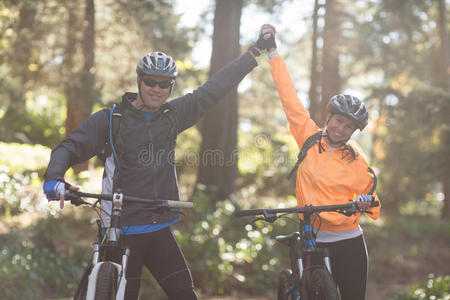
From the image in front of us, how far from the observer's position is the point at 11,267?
615 cm

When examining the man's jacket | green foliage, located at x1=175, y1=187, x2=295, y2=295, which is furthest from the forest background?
the man's jacket

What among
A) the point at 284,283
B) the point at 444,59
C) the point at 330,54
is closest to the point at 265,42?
the point at 284,283

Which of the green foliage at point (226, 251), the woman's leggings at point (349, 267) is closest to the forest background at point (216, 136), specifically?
the green foliage at point (226, 251)

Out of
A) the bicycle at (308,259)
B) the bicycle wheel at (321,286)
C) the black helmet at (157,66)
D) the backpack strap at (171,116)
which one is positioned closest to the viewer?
the bicycle wheel at (321,286)

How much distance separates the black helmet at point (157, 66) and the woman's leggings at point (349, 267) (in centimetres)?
204

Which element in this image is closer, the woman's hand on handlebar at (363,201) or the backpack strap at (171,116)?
the woman's hand on handlebar at (363,201)

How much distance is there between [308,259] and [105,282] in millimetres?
1713

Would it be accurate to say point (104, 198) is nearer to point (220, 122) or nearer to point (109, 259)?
point (109, 259)

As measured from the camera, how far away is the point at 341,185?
12.8 ft

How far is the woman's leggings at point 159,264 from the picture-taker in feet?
A: 11.1

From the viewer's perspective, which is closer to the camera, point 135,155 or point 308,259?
point 135,155

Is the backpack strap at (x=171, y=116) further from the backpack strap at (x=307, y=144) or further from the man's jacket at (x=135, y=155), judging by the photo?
the backpack strap at (x=307, y=144)

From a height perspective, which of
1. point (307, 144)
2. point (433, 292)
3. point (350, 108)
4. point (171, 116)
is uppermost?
point (350, 108)

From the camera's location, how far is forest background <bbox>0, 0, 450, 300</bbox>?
783 centimetres
